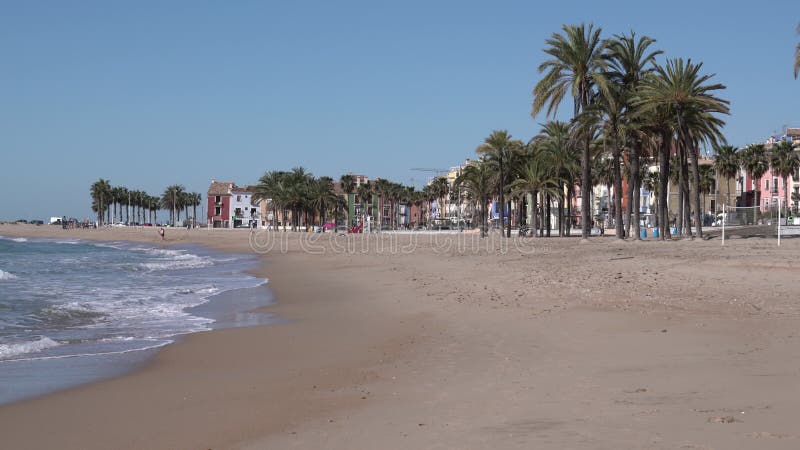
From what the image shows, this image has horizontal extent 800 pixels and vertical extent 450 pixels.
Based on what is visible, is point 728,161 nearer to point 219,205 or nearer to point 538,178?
point 538,178

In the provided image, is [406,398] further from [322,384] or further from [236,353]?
[236,353]

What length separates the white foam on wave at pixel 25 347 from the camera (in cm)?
1166

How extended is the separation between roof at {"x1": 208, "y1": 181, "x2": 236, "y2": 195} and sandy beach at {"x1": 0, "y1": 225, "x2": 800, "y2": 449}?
14442 cm

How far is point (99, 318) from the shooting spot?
53.7 feet

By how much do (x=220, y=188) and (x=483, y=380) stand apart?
155594 mm

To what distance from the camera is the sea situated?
1030 cm

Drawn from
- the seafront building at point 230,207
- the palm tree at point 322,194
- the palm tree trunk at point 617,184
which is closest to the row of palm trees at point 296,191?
the palm tree at point 322,194

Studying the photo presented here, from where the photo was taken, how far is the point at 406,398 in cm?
752

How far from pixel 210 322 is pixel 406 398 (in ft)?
30.3

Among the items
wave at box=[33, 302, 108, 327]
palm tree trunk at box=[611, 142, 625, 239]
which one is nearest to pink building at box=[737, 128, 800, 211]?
palm tree trunk at box=[611, 142, 625, 239]

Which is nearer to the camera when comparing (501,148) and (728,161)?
(501,148)

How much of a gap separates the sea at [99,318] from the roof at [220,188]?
418 ft

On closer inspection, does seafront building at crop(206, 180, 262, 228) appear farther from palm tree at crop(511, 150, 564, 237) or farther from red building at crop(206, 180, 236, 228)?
palm tree at crop(511, 150, 564, 237)

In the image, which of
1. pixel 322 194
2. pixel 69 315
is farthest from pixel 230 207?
pixel 69 315
